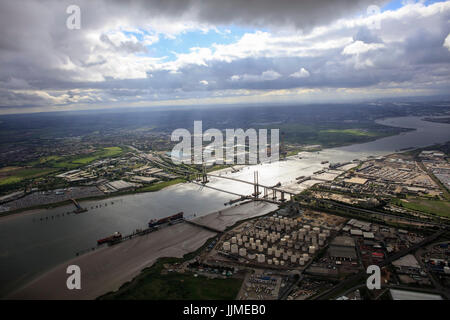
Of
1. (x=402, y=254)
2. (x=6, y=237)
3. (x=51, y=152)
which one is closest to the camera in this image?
(x=402, y=254)

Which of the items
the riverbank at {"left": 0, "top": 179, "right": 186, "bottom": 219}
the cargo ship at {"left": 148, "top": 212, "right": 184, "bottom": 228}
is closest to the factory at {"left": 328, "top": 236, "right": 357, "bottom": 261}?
the cargo ship at {"left": 148, "top": 212, "right": 184, "bottom": 228}

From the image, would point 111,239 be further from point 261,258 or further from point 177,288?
point 261,258

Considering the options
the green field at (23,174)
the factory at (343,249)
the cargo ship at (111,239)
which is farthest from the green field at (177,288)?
the green field at (23,174)

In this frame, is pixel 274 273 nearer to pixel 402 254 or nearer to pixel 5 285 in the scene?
pixel 402 254
